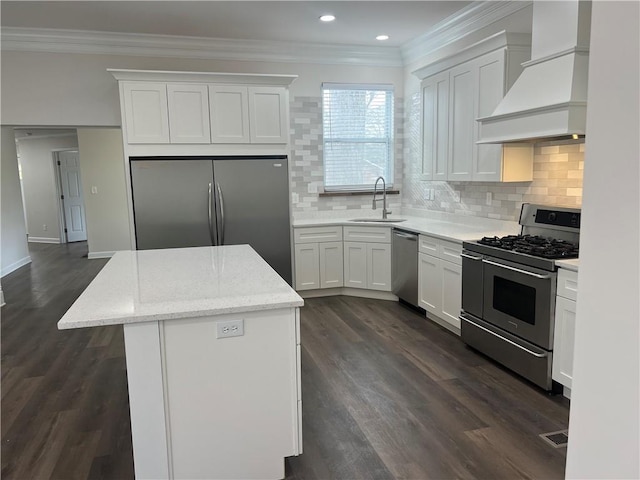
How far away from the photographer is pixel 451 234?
12.6 ft

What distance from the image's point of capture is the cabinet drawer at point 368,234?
4.80m

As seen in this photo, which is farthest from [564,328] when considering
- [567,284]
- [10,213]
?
[10,213]

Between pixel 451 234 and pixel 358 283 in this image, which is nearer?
pixel 451 234

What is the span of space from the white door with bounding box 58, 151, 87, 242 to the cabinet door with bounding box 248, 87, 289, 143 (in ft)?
22.1

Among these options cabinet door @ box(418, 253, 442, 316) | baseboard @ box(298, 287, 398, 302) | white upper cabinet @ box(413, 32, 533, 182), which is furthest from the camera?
baseboard @ box(298, 287, 398, 302)

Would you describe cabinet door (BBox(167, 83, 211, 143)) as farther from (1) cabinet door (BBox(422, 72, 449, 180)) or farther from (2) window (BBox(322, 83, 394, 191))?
(1) cabinet door (BBox(422, 72, 449, 180))

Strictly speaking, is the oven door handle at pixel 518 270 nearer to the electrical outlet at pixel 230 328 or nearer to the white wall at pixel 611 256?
the electrical outlet at pixel 230 328

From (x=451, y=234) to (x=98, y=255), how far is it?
6465mm

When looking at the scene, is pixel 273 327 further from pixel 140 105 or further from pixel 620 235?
pixel 140 105

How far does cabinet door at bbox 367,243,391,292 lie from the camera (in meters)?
4.82

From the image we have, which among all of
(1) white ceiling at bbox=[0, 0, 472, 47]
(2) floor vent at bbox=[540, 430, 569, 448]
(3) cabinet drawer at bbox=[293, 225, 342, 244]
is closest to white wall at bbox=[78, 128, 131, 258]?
(1) white ceiling at bbox=[0, 0, 472, 47]

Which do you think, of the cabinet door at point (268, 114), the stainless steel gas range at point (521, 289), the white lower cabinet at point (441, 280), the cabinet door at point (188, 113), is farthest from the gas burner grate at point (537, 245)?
the cabinet door at point (188, 113)

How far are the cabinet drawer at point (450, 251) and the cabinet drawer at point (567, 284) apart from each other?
39.8 inches

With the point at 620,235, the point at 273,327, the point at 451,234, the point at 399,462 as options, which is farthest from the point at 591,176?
the point at 451,234
